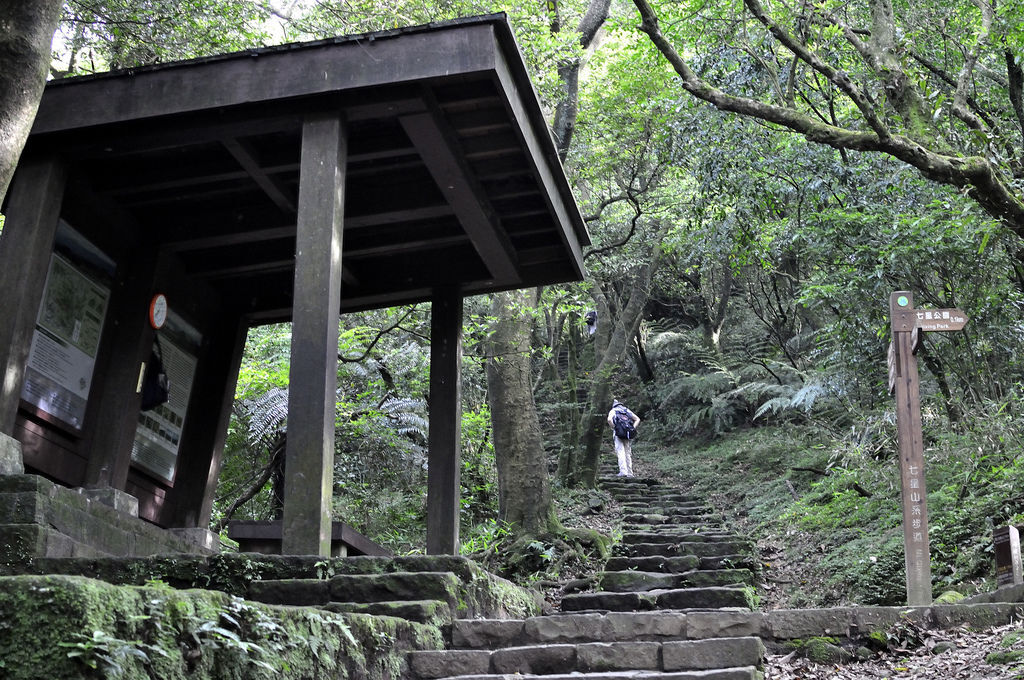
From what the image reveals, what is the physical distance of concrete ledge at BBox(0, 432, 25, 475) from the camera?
549 centimetres

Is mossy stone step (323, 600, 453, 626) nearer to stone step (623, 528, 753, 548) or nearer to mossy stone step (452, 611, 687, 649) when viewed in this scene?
mossy stone step (452, 611, 687, 649)

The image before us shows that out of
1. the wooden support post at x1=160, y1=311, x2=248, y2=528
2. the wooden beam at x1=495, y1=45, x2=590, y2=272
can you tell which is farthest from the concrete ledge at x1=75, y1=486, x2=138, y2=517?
the wooden beam at x1=495, y1=45, x2=590, y2=272

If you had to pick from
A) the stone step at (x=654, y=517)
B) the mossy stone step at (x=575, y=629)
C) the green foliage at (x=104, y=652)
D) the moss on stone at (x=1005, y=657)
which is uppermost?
the stone step at (x=654, y=517)

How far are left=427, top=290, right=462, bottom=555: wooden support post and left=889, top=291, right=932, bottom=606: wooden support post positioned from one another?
3781 mm

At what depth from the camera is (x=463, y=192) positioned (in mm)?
7258

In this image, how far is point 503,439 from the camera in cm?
1141

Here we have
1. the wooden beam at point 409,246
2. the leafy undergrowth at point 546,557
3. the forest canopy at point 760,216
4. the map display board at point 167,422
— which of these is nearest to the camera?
the map display board at point 167,422

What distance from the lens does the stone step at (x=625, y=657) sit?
4.84 metres

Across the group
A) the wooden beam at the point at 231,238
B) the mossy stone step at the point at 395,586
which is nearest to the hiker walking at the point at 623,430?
the wooden beam at the point at 231,238

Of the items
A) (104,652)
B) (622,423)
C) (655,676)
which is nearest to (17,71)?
(104,652)

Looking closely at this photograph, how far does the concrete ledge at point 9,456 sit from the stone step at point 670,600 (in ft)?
14.0

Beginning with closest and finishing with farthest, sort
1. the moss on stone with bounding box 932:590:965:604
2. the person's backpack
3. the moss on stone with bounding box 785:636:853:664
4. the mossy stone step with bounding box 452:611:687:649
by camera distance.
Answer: the mossy stone step with bounding box 452:611:687:649 < the moss on stone with bounding box 785:636:853:664 < the moss on stone with bounding box 932:590:965:604 < the person's backpack

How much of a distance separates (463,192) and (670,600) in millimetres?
3641

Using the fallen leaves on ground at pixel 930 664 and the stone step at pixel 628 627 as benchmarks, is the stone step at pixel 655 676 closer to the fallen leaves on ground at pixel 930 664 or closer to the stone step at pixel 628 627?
the stone step at pixel 628 627
